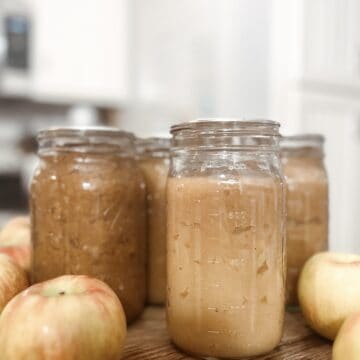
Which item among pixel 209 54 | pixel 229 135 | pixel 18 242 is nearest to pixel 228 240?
pixel 229 135

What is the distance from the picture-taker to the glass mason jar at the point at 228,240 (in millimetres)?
544

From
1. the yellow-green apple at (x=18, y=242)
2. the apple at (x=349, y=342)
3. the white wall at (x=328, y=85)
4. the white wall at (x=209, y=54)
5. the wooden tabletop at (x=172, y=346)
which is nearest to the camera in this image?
the apple at (x=349, y=342)

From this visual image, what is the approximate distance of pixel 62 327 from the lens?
1.53ft

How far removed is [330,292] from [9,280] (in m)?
0.38

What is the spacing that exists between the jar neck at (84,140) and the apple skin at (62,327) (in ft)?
0.66

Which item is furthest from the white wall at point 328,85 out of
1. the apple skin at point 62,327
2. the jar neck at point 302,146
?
the apple skin at point 62,327

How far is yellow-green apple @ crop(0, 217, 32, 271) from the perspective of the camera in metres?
0.72

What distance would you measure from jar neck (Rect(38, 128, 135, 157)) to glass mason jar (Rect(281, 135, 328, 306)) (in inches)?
10.0

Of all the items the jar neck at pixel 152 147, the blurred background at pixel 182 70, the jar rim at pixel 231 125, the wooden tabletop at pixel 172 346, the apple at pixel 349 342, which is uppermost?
the blurred background at pixel 182 70

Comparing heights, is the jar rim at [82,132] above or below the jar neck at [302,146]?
above

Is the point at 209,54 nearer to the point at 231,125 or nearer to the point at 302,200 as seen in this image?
the point at 302,200

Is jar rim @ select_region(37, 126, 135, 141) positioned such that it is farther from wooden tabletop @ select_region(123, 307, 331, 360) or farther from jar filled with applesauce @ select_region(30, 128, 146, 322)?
wooden tabletop @ select_region(123, 307, 331, 360)

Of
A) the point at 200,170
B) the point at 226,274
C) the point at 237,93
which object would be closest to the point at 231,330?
the point at 226,274

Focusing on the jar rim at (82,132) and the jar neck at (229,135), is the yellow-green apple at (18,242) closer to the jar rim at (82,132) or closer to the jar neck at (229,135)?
the jar rim at (82,132)
